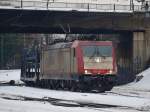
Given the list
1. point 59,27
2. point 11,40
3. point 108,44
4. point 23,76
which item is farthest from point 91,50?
point 11,40

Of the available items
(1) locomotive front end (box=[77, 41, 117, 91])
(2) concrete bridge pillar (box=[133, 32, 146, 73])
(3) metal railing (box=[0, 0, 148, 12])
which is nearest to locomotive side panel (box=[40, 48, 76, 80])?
(1) locomotive front end (box=[77, 41, 117, 91])

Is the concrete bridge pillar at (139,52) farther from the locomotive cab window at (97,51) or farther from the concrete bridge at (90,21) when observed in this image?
the locomotive cab window at (97,51)

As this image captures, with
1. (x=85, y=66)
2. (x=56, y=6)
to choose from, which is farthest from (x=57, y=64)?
(x=56, y=6)

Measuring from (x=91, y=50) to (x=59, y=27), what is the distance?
45.9 feet

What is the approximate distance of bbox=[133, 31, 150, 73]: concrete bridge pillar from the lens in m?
52.2

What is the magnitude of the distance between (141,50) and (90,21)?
204 inches

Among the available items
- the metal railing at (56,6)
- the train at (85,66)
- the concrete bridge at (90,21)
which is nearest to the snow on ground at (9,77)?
the concrete bridge at (90,21)

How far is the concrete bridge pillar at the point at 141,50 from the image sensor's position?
171 ft

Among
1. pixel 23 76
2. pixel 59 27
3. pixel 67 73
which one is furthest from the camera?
pixel 23 76

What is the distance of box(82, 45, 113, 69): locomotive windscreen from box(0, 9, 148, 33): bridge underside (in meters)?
13.1

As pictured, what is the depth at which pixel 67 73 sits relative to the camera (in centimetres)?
3838

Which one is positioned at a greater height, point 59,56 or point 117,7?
point 117,7

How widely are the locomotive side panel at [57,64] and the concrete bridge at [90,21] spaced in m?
4.83

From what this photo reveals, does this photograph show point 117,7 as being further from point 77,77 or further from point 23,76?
point 77,77
